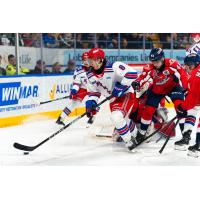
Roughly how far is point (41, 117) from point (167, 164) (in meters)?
2.95

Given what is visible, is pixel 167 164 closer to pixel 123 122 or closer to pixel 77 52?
pixel 123 122

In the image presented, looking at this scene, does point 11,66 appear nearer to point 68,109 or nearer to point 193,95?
point 68,109

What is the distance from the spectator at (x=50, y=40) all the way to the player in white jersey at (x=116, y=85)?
11.4 ft

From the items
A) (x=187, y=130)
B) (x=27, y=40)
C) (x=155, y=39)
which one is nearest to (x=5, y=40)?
(x=27, y=40)

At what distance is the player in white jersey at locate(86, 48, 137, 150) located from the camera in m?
3.71

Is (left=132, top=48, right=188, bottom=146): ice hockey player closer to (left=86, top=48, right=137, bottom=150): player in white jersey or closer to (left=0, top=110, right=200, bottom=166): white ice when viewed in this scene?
(left=86, top=48, right=137, bottom=150): player in white jersey

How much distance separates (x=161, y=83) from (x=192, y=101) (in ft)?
2.11

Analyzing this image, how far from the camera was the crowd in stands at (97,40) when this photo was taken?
7.09 m

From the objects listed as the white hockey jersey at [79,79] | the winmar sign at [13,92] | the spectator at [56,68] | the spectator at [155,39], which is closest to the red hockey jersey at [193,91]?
the white hockey jersey at [79,79]

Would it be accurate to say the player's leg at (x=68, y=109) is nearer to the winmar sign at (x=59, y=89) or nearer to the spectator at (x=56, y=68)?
the winmar sign at (x=59, y=89)

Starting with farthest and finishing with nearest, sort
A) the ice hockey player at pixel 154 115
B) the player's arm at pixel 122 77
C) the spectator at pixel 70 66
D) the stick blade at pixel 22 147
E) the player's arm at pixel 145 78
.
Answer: the spectator at pixel 70 66 < the ice hockey player at pixel 154 115 < the player's arm at pixel 145 78 < the player's arm at pixel 122 77 < the stick blade at pixel 22 147

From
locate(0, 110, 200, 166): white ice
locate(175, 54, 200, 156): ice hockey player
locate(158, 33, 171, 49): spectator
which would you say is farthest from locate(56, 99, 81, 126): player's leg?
locate(158, 33, 171, 49): spectator

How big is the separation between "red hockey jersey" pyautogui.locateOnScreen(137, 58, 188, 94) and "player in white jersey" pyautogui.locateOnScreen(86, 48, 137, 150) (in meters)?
0.22

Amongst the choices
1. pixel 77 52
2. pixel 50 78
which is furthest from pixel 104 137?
pixel 77 52
